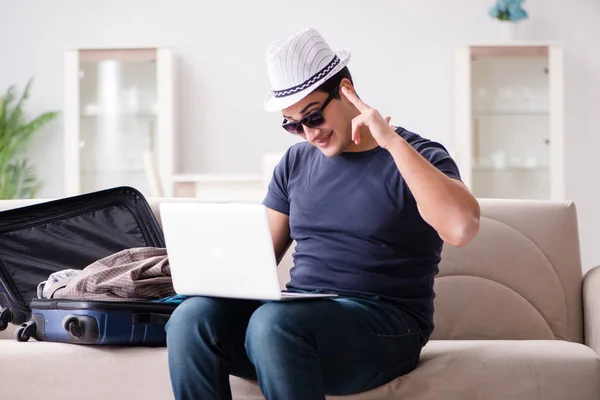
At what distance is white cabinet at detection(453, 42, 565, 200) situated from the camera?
5199mm

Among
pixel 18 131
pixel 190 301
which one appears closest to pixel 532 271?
pixel 190 301

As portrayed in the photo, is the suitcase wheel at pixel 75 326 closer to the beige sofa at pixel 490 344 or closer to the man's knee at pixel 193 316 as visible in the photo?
Answer: the beige sofa at pixel 490 344

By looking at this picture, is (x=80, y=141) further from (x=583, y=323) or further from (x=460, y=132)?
(x=583, y=323)

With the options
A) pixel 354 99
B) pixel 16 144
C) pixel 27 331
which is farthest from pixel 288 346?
pixel 16 144

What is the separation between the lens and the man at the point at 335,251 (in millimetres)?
1578

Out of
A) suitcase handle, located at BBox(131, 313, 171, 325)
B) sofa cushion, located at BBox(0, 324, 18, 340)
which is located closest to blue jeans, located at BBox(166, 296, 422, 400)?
suitcase handle, located at BBox(131, 313, 171, 325)

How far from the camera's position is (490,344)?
1.93m

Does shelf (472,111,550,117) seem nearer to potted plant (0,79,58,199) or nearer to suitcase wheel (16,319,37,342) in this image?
potted plant (0,79,58,199)

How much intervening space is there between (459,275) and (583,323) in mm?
340

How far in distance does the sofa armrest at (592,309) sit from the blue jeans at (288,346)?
61 centimetres

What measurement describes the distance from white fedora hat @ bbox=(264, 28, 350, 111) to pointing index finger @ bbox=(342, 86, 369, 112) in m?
0.05

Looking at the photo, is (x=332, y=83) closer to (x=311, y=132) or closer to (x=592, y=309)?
(x=311, y=132)

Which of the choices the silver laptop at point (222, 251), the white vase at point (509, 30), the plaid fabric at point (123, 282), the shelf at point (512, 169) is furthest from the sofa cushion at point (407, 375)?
the white vase at point (509, 30)

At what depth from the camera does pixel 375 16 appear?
5574mm
